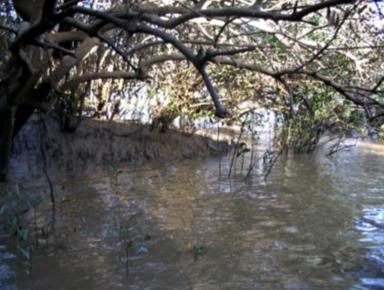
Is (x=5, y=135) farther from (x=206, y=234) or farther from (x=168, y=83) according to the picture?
(x=168, y=83)

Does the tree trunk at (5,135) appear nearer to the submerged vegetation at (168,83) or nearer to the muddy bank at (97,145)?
the submerged vegetation at (168,83)

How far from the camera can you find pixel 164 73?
Answer: 1299 cm

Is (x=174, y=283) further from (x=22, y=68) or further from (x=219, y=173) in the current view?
(x=219, y=173)

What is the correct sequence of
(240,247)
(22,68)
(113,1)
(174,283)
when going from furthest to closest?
(113,1) < (22,68) < (240,247) < (174,283)

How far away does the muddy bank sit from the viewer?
1059 centimetres

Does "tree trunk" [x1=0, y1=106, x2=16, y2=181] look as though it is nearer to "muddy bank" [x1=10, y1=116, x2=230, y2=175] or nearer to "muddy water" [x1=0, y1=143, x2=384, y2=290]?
"muddy water" [x1=0, y1=143, x2=384, y2=290]

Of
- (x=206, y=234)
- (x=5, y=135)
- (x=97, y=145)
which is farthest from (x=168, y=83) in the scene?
(x=206, y=234)

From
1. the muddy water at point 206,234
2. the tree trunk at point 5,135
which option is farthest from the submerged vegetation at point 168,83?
the muddy water at point 206,234

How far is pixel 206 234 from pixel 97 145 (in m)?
5.57

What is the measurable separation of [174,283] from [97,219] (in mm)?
2245

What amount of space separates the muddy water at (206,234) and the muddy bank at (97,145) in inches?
32.8

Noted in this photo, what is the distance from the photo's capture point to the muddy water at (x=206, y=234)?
4980 millimetres

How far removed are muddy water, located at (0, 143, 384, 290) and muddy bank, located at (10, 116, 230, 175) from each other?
0.83 m

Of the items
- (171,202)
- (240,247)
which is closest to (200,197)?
(171,202)
